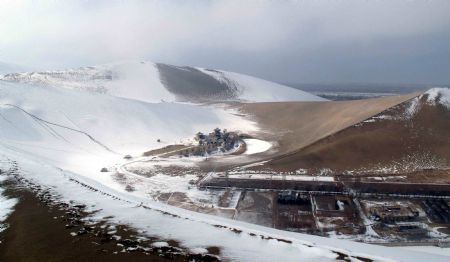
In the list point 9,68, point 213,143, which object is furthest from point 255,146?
point 9,68

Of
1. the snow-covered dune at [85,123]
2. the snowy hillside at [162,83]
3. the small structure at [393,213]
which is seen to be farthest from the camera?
the snowy hillside at [162,83]

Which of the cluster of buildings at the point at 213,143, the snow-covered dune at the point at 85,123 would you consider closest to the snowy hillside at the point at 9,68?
the snow-covered dune at the point at 85,123

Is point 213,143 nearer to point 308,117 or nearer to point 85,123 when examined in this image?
point 85,123

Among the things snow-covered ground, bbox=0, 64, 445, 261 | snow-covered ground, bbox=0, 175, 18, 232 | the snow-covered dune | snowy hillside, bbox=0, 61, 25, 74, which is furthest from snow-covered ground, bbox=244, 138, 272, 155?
snowy hillside, bbox=0, 61, 25, 74

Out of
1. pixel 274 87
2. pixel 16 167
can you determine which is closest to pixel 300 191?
pixel 16 167

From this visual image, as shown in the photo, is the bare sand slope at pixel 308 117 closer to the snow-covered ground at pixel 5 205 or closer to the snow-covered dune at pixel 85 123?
the snow-covered dune at pixel 85 123
